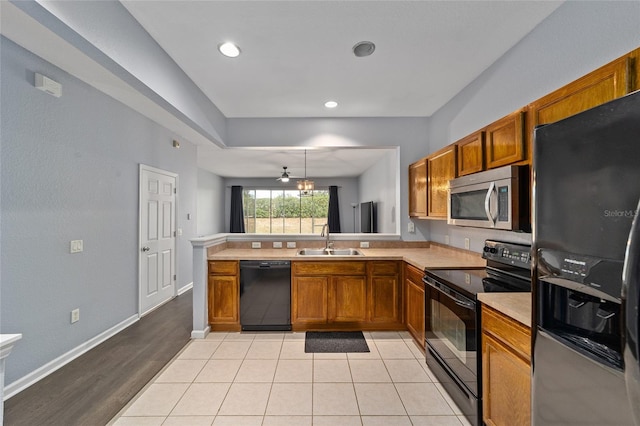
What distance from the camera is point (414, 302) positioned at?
2.90 m

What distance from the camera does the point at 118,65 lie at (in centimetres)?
180

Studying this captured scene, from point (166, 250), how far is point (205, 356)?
2.17 meters

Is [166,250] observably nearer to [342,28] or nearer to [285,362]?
[285,362]

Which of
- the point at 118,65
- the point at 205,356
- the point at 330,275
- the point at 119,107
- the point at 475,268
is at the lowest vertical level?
the point at 205,356

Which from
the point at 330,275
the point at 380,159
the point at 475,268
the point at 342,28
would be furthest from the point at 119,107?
the point at 380,159

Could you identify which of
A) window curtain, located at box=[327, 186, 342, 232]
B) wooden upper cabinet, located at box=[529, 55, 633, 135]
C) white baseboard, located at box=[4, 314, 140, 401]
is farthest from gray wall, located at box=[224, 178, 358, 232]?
wooden upper cabinet, located at box=[529, 55, 633, 135]

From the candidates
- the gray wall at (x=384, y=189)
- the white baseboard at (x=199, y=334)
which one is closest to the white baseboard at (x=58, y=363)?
the white baseboard at (x=199, y=334)

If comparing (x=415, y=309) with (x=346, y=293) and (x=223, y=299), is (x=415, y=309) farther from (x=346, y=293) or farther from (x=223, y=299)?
(x=223, y=299)

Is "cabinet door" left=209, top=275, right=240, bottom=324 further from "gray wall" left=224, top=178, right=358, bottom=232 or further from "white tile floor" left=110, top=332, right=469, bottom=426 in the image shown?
"gray wall" left=224, top=178, right=358, bottom=232

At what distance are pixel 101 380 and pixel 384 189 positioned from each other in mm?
4839

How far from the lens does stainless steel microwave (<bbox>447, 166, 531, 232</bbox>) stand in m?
1.78

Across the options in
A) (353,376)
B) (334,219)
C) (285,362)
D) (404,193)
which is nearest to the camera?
Answer: (353,376)

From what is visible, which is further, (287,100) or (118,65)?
(287,100)

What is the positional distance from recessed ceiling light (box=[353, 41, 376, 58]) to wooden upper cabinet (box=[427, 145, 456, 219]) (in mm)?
1121
